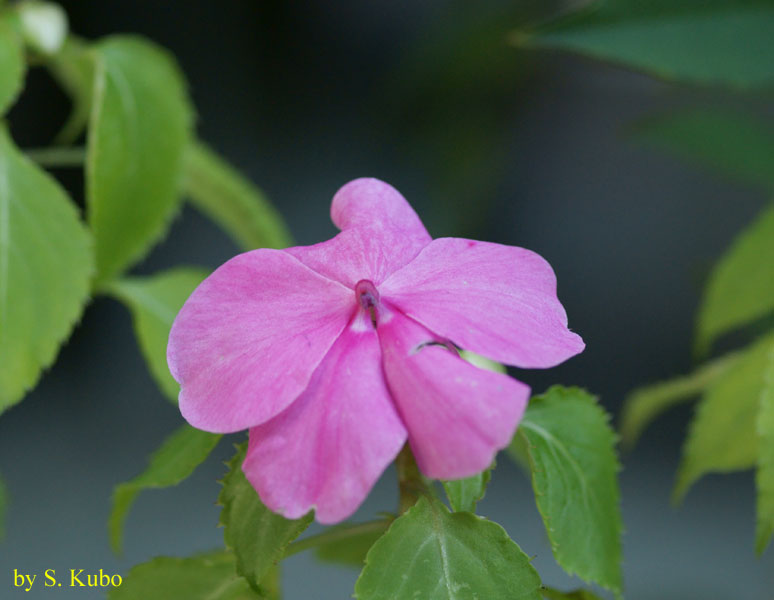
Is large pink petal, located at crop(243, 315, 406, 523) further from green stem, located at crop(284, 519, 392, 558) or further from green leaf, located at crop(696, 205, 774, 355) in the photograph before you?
green leaf, located at crop(696, 205, 774, 355)

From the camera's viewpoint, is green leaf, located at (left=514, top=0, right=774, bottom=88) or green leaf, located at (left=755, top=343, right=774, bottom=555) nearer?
green leaf, located at (left=755, top=343, right=774, bottom=555)

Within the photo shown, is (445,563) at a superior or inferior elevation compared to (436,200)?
superior

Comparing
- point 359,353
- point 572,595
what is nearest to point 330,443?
point 359,353

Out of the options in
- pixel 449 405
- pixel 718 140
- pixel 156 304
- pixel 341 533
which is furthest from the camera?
pixel 718 140

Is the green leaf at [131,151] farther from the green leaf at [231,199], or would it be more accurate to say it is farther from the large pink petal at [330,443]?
the large pink petal at [330,443]

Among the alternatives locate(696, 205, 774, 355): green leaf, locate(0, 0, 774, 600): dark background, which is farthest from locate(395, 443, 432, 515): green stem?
locate(0, 0, 774, 600): dark background

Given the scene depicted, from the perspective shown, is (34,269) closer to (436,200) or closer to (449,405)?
(449,405)
